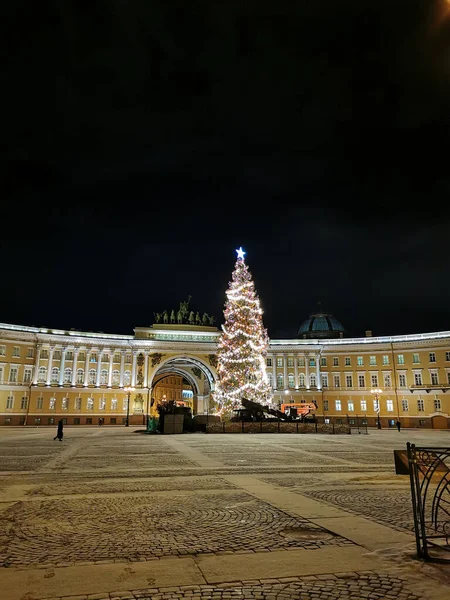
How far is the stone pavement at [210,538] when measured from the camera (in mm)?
5105

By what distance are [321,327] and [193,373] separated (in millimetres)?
30192

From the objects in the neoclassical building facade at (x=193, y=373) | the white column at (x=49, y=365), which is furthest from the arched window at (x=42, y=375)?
the white column at (x=49, y=365)

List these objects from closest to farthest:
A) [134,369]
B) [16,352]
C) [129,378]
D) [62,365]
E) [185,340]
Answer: [16,352], [62,365], [134,369], [129,378], [185,340]

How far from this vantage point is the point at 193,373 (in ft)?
306

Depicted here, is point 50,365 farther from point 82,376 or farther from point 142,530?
point 142,530

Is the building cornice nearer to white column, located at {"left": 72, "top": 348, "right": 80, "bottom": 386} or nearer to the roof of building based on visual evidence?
white column, located at {"left": 72, "top": 348, "right": 80, "bottom": 386}

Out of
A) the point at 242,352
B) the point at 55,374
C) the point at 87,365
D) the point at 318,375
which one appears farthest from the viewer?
the point at 318,375

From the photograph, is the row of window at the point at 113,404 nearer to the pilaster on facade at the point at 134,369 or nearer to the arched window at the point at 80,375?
the pilaster on facade at the point at 134,369

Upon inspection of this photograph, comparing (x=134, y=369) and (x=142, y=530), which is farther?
(x=134, y=369)

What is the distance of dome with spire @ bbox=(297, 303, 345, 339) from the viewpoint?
99.7 meters

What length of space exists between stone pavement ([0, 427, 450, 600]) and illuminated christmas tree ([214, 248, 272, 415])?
3392cm

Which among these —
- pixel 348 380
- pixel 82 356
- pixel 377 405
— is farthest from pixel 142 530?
pixel 348 380

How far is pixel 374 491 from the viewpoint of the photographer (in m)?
11.9

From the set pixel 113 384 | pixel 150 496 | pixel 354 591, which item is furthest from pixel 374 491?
pixel 113 384
